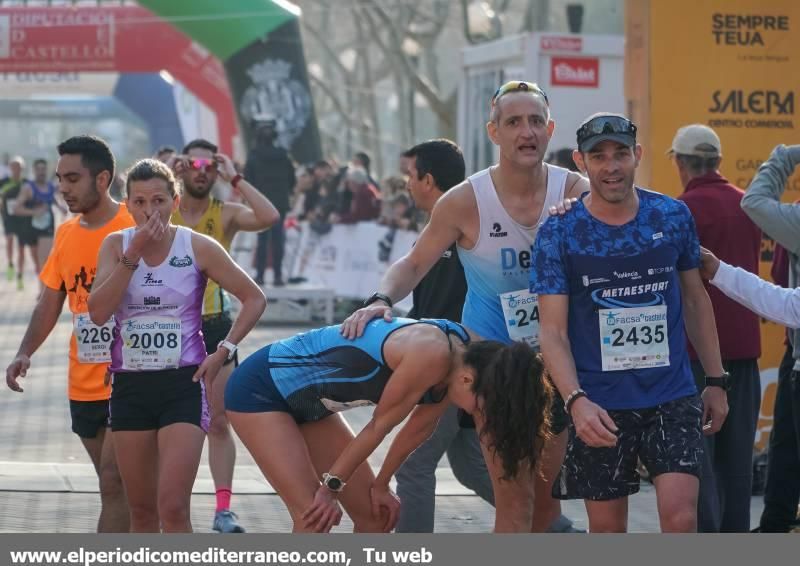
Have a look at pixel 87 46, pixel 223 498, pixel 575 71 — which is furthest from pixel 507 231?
pixel 87 46

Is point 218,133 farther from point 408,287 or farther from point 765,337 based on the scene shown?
point 408,287

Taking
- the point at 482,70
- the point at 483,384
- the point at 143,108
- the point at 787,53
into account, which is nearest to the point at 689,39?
the point at 787,53

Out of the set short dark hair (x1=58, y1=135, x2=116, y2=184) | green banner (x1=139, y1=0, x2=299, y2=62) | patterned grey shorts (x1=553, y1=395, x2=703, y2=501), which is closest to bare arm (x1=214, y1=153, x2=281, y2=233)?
short dark hair (x1=58, y1=135, x2=116, y2=184)

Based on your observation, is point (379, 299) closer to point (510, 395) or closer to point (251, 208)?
point (510, 395)

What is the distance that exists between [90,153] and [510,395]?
265 centimetres

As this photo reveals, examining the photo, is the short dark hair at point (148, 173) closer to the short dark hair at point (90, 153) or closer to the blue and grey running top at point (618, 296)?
the short dark hair at point (90, 153)

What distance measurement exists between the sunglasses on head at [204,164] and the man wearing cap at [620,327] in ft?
11.9

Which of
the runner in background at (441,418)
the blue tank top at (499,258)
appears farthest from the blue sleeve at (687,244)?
the runner in background at (441,418)

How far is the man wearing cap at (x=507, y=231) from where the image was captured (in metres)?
6.01

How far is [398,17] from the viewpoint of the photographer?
41.4m

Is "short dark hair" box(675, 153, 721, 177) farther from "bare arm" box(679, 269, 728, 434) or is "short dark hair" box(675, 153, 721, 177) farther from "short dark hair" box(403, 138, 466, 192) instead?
"bare arm" box(679, 269, 728, 434)

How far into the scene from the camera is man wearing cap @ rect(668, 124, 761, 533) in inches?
299

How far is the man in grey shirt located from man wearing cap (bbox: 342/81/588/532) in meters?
0.91

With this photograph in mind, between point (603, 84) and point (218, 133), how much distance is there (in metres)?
15.3
